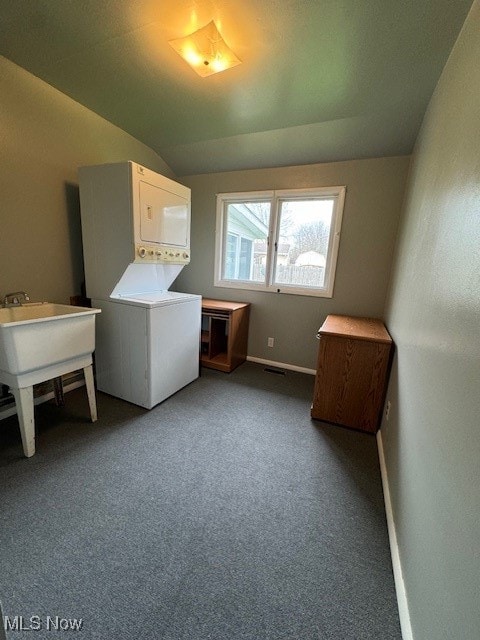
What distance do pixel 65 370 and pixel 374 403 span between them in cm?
228

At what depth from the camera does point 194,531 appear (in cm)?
124

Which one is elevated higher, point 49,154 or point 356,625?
point 49,154

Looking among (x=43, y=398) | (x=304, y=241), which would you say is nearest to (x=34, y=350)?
(x=43, y=398)

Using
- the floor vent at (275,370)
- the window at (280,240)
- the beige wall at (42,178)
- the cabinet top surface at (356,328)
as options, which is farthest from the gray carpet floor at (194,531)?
the window at (280,240)

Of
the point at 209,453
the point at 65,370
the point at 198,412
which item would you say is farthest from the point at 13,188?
the point at 209,453

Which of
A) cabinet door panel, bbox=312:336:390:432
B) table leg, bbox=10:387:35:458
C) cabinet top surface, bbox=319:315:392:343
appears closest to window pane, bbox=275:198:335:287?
cabinet top surface, bbox=319:315:392:343

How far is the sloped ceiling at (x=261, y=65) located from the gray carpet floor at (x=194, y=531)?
2.55 metres

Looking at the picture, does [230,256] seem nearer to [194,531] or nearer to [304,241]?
[304,241]

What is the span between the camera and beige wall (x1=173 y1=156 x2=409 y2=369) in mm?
2566

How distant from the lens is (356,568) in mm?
1113

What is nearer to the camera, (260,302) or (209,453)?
(209,453)

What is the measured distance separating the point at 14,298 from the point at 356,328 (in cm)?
274

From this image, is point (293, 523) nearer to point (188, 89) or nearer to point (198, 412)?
point (198, 412)

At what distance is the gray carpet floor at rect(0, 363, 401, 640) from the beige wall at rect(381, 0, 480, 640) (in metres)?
0.25
